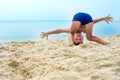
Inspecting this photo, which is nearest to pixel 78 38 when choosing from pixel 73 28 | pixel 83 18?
pixel 73 28

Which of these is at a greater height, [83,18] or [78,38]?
[83,18]

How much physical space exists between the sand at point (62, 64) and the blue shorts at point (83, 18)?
103 cm

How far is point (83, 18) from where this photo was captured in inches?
264

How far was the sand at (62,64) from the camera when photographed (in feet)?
13.3

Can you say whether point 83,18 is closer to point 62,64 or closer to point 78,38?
point 78,38

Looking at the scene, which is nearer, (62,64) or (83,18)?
(62,64)

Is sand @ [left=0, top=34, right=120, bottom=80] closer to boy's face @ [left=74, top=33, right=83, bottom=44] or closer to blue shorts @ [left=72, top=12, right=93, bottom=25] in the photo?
boy's face @ [left=74, top=33, right=83, bottom=44]

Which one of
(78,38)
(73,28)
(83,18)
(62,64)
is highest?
(83,18)

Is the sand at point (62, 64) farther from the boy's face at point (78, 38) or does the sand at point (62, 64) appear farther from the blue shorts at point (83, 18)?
the blue shorts at point (83, 18)

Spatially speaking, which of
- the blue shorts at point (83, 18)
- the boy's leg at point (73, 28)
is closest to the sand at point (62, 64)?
the boy's leg at point (73, 28)

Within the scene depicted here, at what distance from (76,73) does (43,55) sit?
1.25 meters

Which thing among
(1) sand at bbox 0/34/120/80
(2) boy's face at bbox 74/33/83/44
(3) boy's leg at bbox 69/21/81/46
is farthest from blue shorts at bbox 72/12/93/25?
(1) sand at bbox 0/34/120/80

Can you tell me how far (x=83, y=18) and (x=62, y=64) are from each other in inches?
92.4

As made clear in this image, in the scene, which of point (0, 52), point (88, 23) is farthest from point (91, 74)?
point (88, 23)
